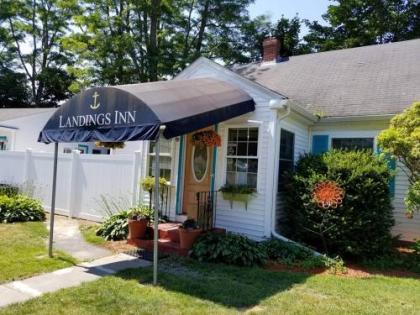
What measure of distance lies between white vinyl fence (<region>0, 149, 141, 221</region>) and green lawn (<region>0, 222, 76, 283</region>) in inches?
63.8

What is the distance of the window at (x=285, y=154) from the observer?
826cm

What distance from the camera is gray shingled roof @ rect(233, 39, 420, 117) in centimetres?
952

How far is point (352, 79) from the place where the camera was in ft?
36.2

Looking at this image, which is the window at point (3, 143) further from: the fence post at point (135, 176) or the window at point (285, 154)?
the window at point (285, 154)

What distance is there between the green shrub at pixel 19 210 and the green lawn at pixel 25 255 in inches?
25.3

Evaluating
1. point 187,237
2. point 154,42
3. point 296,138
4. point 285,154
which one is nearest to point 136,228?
point 187,237

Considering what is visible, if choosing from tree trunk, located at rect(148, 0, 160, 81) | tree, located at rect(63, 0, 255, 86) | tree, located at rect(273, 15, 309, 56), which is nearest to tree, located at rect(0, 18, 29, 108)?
tree, located at rect(63, 0, 255, 86)

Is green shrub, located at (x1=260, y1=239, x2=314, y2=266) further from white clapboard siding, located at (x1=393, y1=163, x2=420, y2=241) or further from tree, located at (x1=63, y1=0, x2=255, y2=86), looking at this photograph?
tree, located at (x1=63, y1=0, x2=255, y2=86)

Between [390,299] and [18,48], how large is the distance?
39493mm

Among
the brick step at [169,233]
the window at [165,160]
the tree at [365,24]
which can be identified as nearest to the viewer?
the brick step at [169,233]

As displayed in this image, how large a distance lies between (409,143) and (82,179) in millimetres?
7805

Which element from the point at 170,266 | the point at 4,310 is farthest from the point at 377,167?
the point at 4,310

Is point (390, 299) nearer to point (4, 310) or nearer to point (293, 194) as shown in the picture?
point (293, 194)

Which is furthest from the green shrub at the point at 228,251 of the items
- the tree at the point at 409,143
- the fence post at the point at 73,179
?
the fence post at the point at 73,179
